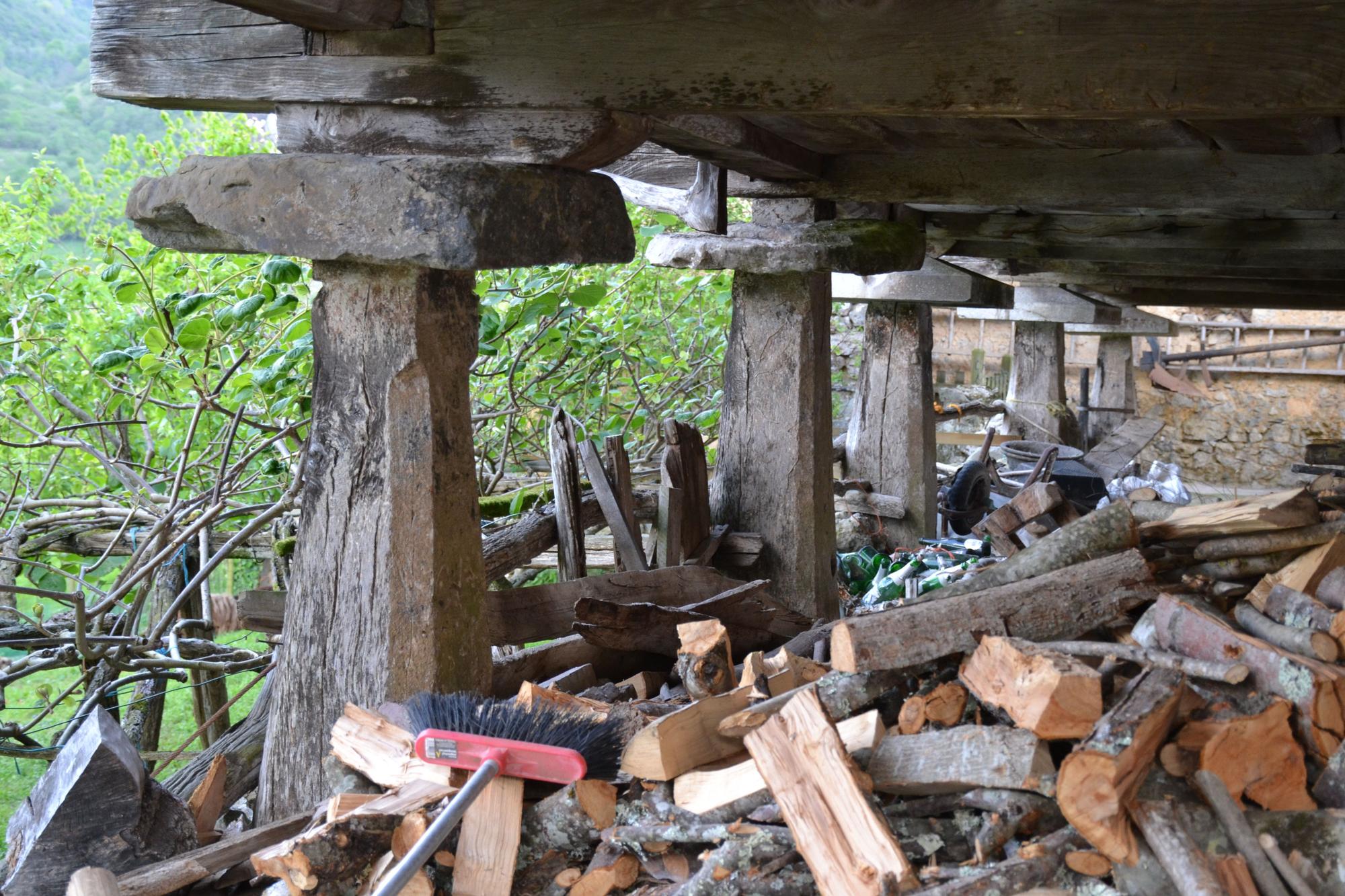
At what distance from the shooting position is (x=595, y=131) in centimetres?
243

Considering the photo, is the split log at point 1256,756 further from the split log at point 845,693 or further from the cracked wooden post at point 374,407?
Answer: the cracked wooden post at point 374,407

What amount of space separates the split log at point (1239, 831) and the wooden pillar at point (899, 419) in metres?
4.54

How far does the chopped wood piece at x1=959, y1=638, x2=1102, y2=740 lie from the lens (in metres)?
1.94

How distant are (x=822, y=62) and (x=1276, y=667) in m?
1.48

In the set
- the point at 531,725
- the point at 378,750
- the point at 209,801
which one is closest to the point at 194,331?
the point at 209,801

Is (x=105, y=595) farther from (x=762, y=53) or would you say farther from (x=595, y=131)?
(x=762, y=53)

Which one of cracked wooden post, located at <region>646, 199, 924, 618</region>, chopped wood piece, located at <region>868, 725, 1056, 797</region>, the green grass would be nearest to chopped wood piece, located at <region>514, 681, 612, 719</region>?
chopped wood piece, located at <region>868, 725, 1056, 797</region>

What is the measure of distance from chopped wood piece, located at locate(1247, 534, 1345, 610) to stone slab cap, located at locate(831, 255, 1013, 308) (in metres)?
3.82

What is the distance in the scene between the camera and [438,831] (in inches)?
74.3

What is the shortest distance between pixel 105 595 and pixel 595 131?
9.38 feet

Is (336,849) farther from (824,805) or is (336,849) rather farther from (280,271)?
(280,271)

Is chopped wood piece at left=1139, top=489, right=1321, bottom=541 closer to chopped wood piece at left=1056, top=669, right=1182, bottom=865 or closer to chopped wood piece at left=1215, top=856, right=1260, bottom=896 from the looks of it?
chopped wood piece at left=1056, top=669, right=1182, bottom=865

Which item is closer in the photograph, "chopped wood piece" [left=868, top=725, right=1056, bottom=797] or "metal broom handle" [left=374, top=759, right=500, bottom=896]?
"metal broom handle" [left=374, top=759, right=500, bottom=896]

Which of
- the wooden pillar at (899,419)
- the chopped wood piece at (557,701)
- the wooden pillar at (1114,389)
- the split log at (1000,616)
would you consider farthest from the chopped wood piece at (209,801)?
the wooden pillar at (1114,389)
